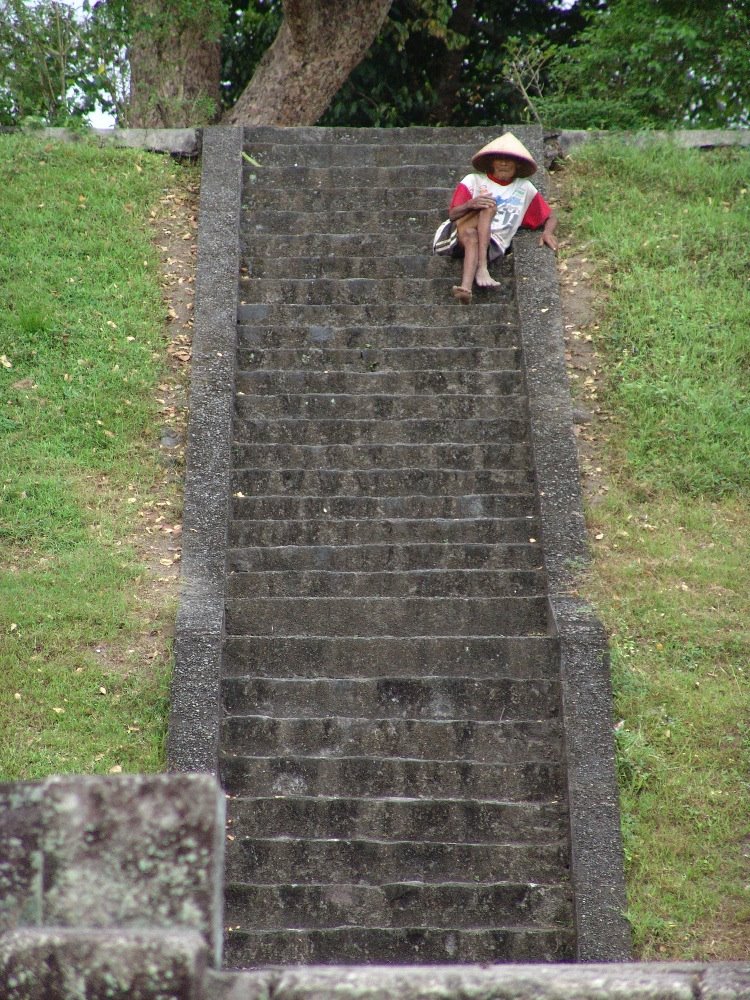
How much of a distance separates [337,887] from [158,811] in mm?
3403

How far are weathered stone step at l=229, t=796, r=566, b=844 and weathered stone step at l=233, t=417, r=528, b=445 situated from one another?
260cm

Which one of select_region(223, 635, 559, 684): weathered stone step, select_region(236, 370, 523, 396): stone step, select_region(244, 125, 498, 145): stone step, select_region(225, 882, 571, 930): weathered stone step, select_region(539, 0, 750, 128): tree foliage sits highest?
select_region(539, 0, 750, 128): tree foliage

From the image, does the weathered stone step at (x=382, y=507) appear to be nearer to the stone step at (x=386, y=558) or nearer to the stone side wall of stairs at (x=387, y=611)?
the stone side wall of stairs at (x=387, y=611)

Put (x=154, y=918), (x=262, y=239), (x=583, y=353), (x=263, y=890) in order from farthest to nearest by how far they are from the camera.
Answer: (x=262, y=239) < (x=583, y=353) < (x=263, y=890) < (x=154, y=918)

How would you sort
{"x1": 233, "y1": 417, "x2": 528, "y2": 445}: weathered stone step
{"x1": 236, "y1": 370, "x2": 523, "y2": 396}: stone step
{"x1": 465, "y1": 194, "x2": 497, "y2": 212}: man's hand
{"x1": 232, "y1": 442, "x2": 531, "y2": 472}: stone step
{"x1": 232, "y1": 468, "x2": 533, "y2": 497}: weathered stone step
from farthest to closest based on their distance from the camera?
1. {"x1": 465, "y1": 194, "x2": 497, "y2": 212}: man's hand
2. {"x1": 236, "y1": 370, "x2": 523, "y2": 396}: stone step
3. {"x1": 233, "y1": 417, "x2": 528, "y2": 445}: weathered stone step
4. {"x1": 232, "y1": 442, "x2": 531, "y2": 472}: stone step
5. {"x1": 232, "y1": 468, "x2": 533, "y2": 497}: weathered stone step

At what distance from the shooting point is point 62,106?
11.2 m

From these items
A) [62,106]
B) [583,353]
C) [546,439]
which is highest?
[62,106]

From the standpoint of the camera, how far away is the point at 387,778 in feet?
18.7

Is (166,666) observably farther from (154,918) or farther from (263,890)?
(154,918)

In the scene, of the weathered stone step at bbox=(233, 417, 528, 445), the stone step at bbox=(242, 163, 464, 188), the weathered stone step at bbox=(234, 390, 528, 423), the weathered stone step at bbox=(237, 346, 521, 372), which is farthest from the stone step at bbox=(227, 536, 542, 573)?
the stone step at bbox=(242, 163, 464, 188)

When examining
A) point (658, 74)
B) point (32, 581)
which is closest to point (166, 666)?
point (32, 581)

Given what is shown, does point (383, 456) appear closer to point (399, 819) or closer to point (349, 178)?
point (399, 819)

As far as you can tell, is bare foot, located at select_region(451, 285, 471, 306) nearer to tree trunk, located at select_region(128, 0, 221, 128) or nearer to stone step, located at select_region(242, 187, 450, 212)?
stone step, located at select_region(242, 187, 450, 212)

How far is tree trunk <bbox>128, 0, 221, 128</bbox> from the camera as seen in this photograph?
1162cm
